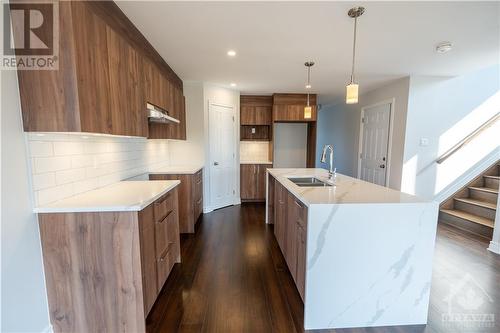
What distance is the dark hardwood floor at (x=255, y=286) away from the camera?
1578 millimetres

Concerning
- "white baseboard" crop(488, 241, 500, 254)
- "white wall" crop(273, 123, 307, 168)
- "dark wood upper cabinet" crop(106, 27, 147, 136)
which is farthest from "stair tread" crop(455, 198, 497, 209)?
"dark wood upper cabinet" crop(106, 27, 147, 136)

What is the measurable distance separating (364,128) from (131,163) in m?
4.60

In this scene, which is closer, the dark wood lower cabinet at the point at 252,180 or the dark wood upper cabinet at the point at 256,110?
the dark wood lower cabinet at the point at 252,180

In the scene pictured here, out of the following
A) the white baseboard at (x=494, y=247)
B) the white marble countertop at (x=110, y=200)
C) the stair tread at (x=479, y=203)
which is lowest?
the white baseboard at (x=494, y=247)

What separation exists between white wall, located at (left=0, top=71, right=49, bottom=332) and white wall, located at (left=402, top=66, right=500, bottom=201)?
4637 millimetres

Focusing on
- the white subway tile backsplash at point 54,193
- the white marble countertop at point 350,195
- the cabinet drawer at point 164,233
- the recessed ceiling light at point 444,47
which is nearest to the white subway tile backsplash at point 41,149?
the white subway tile backsplash at point 54,193

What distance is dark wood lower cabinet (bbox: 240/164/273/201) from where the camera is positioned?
4.75 meters

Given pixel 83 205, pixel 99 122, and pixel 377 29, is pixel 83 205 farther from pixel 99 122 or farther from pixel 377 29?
pixel 377 29

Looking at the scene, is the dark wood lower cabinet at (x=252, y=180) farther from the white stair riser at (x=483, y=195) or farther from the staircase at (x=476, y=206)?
the white stair riser at (x=483, y=195)

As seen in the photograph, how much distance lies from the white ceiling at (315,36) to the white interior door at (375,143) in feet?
3.22

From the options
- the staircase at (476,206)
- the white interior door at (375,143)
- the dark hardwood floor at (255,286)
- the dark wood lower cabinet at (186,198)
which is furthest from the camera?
the white interior door at (375,143)

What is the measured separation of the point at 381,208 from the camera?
1.47 metres

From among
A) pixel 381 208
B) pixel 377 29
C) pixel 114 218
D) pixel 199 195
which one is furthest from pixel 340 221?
pixel 199 195

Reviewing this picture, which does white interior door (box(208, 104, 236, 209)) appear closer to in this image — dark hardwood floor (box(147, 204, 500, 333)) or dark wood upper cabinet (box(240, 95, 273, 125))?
dark wood upper cabinet (box(240, 95, 273, 125))
